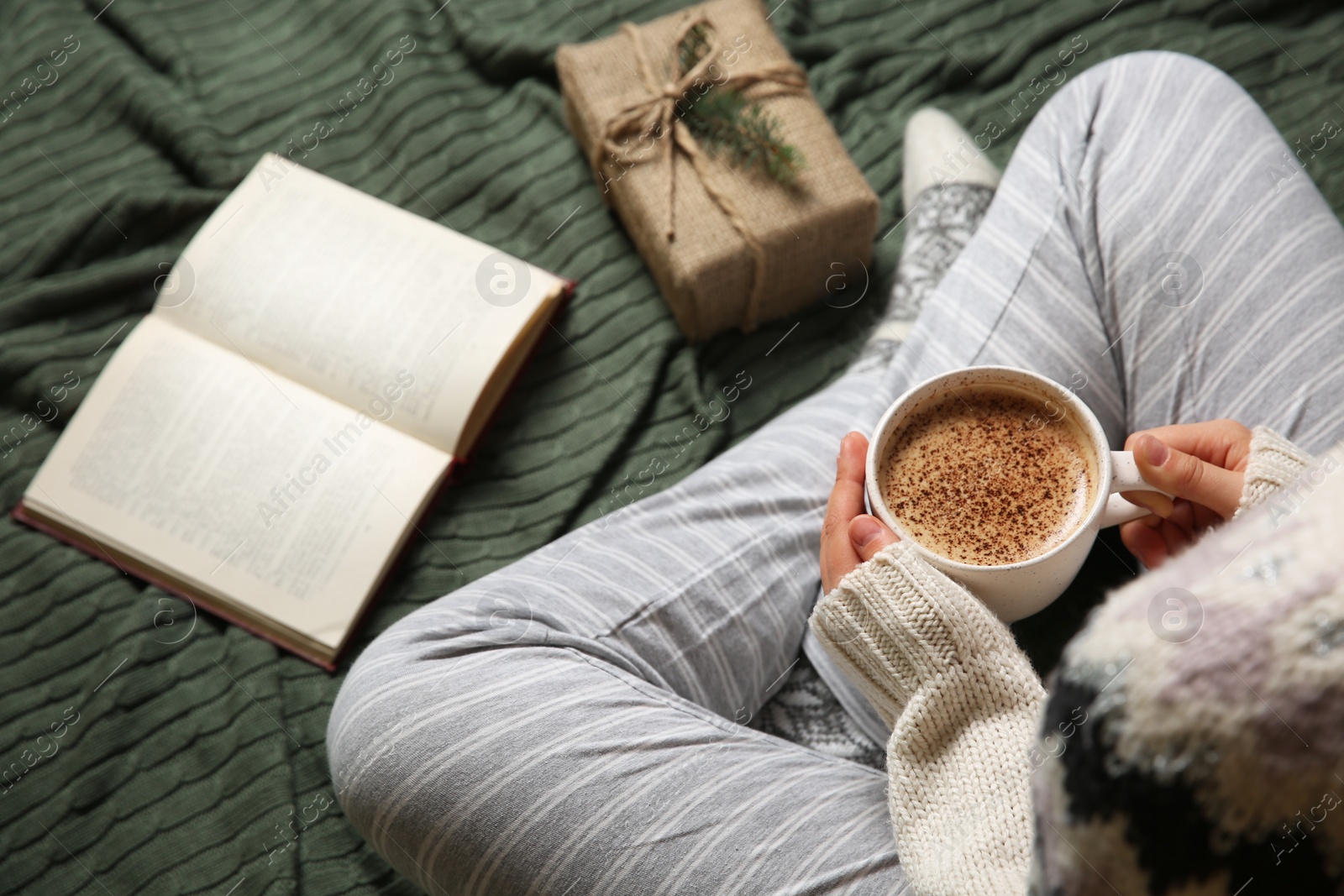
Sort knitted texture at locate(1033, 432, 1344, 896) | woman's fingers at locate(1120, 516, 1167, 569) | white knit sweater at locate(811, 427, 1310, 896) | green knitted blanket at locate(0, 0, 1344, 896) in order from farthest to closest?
green knitted blanket at locate(0, 0, 1344, 896), woman's fingers at locate(1120, 516, 1167, 569), white knit sweater at locate(811, 427, 1310, 896), knitted texture at locate(1033, 432, 1344, 896)

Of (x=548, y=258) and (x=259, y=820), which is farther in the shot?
(x=548, y=258)

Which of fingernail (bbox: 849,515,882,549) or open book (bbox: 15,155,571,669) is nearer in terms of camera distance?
fingernail (bbox: 849,515,882,549)

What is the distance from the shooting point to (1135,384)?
0.69 meters

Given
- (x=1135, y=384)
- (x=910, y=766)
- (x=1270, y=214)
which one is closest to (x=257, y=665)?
(x=910, y=766)

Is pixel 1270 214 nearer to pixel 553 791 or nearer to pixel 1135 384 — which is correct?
pixel 1135 384

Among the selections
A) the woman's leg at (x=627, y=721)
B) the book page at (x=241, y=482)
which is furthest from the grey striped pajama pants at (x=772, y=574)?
the book page at (x=241, y=482)

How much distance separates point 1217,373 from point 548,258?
2.17ft

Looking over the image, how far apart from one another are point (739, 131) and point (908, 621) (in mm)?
567

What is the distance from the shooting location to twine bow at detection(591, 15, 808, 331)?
888 millimetres

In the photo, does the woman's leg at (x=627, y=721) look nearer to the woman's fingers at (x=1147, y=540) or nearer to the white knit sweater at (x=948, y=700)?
the white knit sweater at (x=948, y=700)

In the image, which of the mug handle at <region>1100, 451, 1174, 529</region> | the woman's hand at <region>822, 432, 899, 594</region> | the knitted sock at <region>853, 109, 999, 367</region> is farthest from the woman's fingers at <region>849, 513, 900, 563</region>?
the knitted sock at <region>853, 109, 999, 367</region>

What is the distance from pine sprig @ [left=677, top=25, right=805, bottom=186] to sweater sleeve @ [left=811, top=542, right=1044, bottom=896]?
1.64 feet

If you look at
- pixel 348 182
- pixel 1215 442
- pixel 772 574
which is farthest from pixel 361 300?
pixel 1215 442

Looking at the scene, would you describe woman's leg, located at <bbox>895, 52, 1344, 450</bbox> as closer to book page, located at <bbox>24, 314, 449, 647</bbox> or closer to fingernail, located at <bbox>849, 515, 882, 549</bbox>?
fingernail, located at <bbox>849, 515, 882, 549</bbox>
